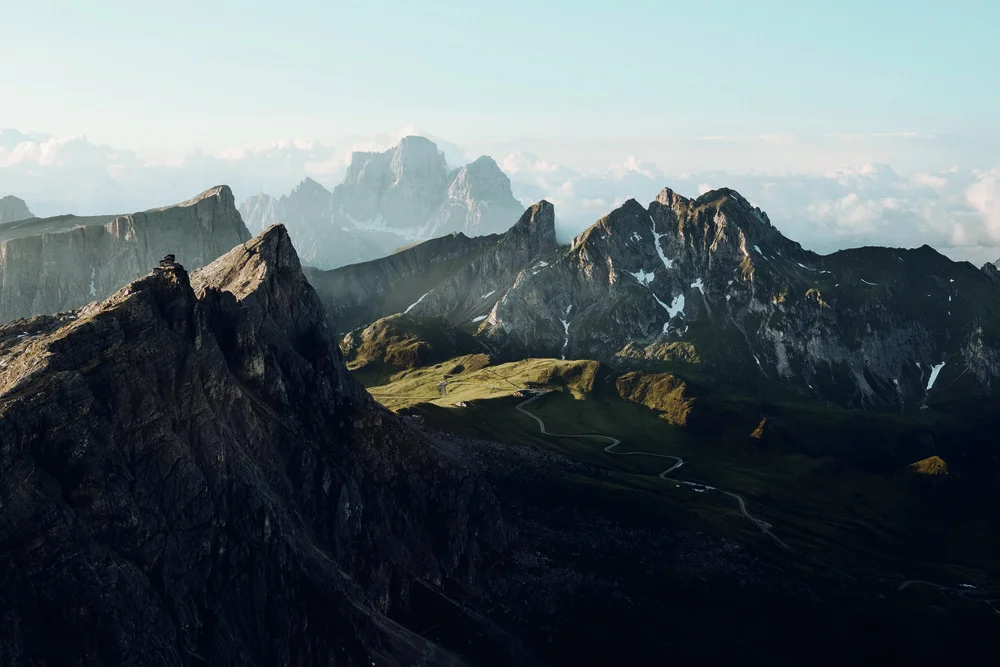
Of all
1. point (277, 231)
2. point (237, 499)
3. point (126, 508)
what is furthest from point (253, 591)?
point (277, 231)

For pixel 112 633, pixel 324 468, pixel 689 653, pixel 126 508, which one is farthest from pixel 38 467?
pixel 689 653

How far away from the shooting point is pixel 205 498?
120000 millimetres

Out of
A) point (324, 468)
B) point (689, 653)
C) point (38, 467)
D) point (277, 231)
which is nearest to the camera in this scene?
point (38, 467)

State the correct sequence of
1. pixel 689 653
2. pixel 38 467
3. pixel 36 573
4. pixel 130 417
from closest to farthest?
pixel 36 573, pixel 38 467, pixel 130 417, pixel 689 653

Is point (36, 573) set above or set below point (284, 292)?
below

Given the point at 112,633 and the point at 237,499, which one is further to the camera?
the point at 237,499

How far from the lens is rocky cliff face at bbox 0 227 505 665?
9769cm

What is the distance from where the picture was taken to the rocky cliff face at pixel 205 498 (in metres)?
97.7

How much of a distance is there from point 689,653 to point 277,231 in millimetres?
126359

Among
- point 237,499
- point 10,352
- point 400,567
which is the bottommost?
point 400,567

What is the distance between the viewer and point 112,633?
9669 cm

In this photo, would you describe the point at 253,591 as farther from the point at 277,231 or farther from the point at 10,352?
the point at 277,231

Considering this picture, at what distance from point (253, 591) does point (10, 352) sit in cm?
5036

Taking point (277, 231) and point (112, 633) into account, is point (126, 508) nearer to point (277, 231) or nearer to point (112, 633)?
point (112, 633)
